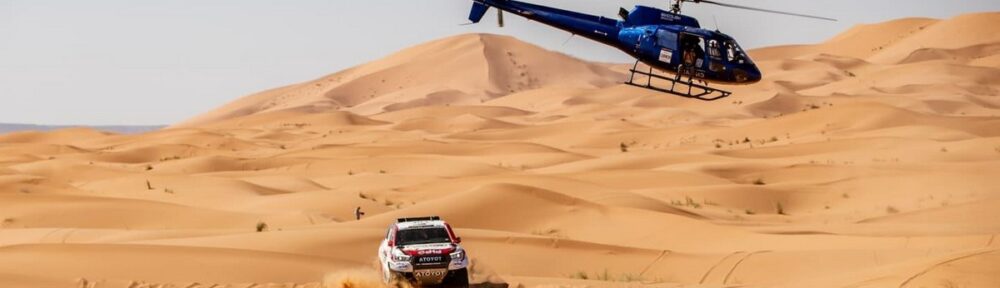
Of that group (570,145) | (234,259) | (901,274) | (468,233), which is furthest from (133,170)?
(901,274)

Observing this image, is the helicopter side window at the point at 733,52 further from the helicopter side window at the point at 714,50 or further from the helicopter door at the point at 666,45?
the helicopter door at the point at 666,45

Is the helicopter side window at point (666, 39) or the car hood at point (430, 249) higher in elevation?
the helicopter side window at point (666, 39)

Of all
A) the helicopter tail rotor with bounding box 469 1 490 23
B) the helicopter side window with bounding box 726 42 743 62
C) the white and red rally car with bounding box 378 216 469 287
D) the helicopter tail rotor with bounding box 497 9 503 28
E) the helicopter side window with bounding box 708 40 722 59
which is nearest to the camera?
the white and red rally car with bounding box 378 216 469 287

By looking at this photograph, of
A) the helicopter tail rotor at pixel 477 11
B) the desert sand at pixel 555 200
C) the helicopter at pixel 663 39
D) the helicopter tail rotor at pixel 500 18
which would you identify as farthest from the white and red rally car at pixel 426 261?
the helicopter tail rotor at pixel 477 11

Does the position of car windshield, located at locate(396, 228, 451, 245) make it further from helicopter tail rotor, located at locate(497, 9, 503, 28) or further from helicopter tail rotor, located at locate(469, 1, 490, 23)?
helicopter tail rotor, located at locate(469, 1, 490, 23)

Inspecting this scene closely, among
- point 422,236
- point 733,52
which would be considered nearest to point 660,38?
point 733,52

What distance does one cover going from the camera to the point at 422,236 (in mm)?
16062

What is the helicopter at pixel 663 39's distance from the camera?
29453mm

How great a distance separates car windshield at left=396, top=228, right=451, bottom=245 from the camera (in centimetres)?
1587

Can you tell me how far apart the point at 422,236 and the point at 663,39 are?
49.2 ft

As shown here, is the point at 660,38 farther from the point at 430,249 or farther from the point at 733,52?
the point at 430,249

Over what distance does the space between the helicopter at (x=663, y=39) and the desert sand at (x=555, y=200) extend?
3288 millimetres

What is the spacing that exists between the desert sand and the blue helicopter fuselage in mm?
3408

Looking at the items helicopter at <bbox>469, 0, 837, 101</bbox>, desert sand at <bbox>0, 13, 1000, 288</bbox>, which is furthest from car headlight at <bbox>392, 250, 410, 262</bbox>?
helicopter at <bbox>469, 0, 837, 101</bbox>
